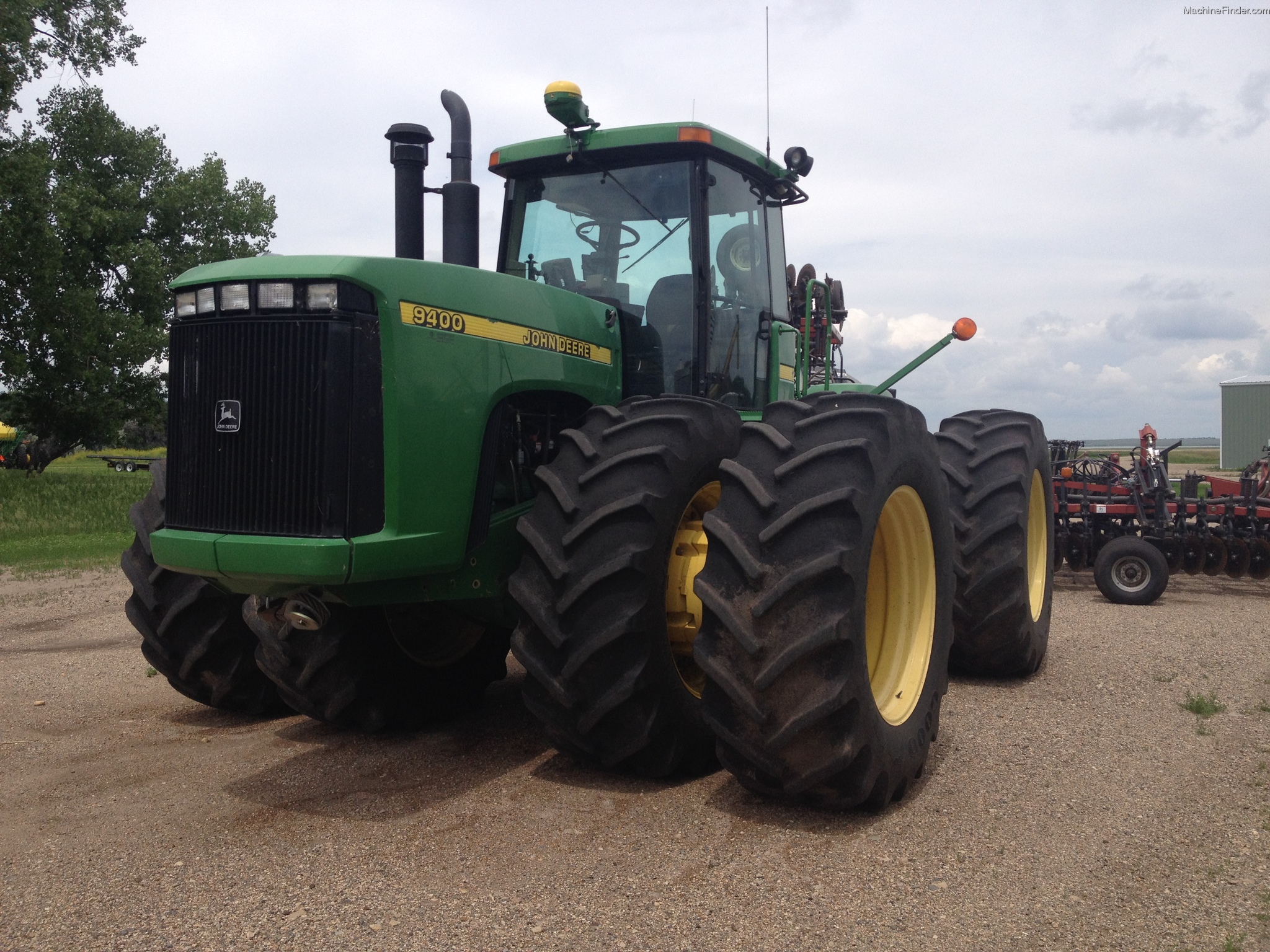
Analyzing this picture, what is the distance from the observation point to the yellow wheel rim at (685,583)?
4000 mm

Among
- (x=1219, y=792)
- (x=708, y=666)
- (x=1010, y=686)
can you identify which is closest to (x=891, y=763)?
(x=708, y=666)

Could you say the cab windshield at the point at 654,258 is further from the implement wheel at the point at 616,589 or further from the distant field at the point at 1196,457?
the distant field at the point at 1196,457

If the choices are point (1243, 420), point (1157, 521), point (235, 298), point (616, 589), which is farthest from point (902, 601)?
point (1243, 420)

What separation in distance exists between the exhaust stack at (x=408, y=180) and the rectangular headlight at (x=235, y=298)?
1.03m

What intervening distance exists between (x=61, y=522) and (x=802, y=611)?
53.9 ft

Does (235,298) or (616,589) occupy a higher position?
(235,298)

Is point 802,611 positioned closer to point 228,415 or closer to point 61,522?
point 228,415

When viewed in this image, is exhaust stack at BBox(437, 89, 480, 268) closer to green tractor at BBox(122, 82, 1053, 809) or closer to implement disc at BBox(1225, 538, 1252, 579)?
green tractor at BBox(122, 82, 1053, 809)

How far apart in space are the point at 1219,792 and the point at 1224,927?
4.22ft

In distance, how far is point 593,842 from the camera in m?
3.42

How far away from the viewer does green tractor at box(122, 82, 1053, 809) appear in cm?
347

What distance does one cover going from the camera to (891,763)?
3.61m

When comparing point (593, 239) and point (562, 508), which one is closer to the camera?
point (562, 508)

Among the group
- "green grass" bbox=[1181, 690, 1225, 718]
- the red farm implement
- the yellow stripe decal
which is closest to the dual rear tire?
the yellow stripe decal
